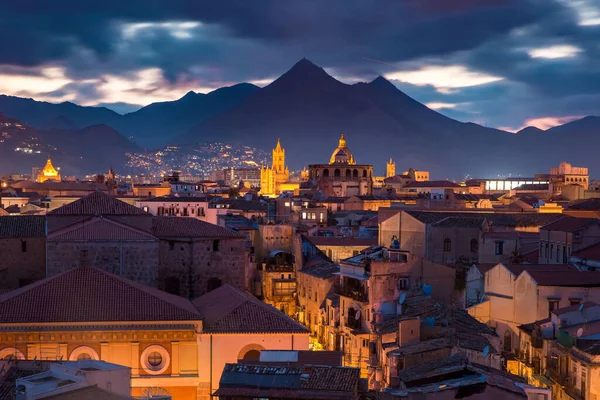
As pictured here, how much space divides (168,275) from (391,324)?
8.55 m

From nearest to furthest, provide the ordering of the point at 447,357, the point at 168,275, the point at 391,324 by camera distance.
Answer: the point at 447,357, the point at 391,324, the point at 168,275

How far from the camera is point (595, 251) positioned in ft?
104

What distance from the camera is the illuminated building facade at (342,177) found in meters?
109

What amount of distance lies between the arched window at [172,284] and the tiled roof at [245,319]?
221 inches

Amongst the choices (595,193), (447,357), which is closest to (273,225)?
(447,357)

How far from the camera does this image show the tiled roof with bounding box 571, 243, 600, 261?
103 ft

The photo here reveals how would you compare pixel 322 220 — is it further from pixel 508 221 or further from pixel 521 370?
pixel 521 370

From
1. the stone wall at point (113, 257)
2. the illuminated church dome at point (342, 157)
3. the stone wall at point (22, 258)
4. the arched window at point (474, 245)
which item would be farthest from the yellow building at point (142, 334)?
A: the illuminated church dome at point (342, 157)

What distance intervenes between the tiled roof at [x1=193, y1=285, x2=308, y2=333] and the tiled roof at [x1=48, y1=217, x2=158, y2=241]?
183 inches

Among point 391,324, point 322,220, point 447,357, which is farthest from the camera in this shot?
point 322,220

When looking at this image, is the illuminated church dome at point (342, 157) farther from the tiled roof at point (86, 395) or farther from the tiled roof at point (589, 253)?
the tiled roof at point (86, 395)

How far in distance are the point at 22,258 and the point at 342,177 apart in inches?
3497

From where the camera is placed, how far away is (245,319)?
950 inches

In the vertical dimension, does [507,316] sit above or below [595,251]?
below
